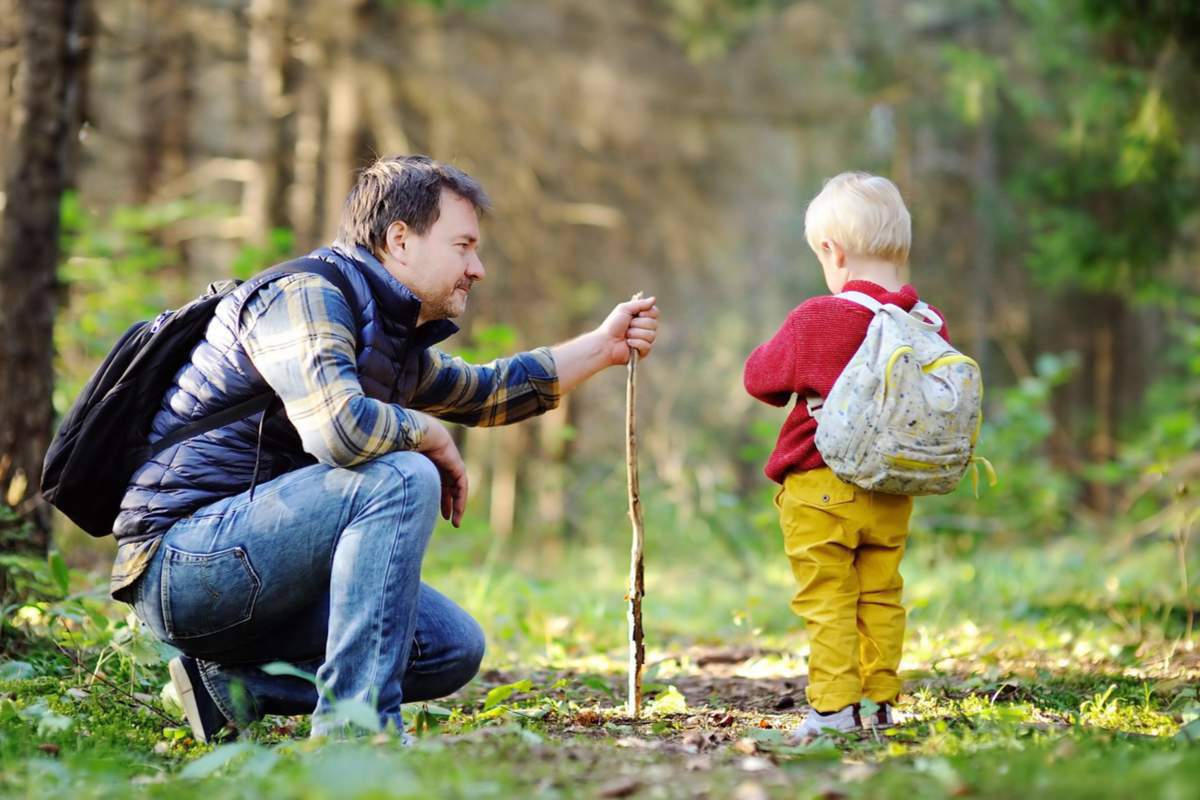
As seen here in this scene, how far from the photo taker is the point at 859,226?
3162 millimetres

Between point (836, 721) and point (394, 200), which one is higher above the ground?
point (394, 200)

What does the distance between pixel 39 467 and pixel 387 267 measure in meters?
2.00

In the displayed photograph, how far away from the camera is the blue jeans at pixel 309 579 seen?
2672 mm

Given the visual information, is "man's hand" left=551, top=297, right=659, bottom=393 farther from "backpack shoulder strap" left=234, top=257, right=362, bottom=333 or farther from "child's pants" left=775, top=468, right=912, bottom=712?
"backpack shoulder strap" left=234, top=257, right=362, bottom=333

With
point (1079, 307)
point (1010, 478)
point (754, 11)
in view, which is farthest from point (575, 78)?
point (1079, 307)

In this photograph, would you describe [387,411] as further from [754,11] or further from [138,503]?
[754,11]

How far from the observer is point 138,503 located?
9.51ft

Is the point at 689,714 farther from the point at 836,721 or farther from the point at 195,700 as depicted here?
the point at 195,700

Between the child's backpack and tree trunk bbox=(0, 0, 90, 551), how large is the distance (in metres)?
2.95

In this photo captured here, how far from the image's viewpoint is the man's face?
3.07 m

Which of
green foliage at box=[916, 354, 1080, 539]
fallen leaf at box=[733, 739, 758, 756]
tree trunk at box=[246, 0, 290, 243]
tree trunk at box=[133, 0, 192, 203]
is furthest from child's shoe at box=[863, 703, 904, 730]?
tree trunk at box=[133, 0, 192, 203]

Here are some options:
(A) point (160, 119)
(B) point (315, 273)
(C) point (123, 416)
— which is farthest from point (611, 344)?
(A) point (160, 119)

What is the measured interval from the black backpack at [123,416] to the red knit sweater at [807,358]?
1.16 m

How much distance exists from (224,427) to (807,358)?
5.25ft
